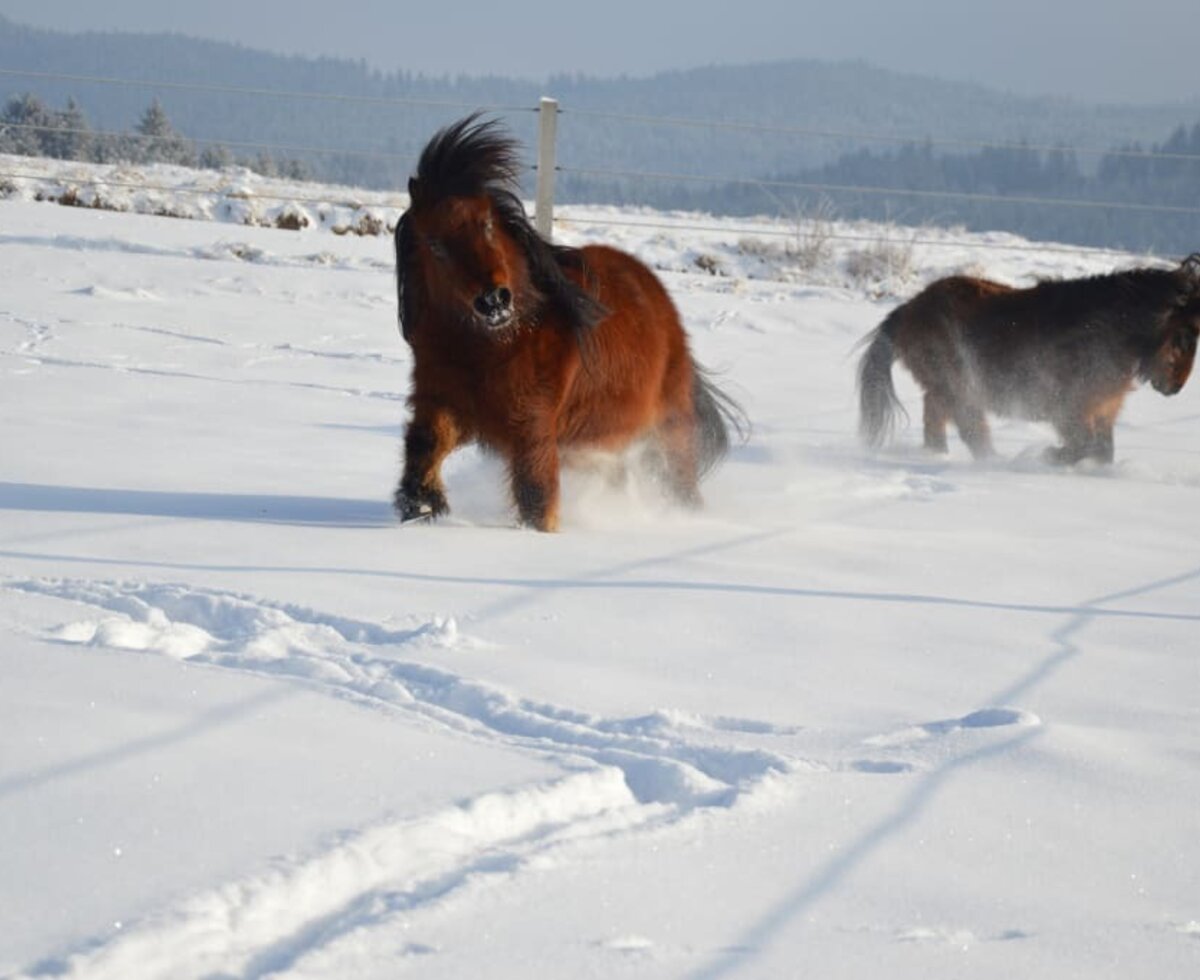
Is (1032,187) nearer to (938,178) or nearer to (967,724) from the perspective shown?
(938,178)

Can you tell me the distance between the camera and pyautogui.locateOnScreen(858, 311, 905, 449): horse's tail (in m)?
7.88

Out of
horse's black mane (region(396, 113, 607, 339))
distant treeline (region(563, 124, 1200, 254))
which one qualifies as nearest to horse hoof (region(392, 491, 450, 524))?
horse's black mane (region(396, 113, 607, 339))

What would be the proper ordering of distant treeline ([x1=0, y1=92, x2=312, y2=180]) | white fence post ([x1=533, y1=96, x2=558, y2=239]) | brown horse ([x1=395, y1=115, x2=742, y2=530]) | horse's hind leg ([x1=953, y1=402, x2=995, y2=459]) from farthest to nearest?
distant treeline ([x1=0, y1=92, x2=312, y2=180]), white fence post ([x1=533, y1=96, x2=558, y2=239]), horse's hind leg ([x1=953, y1=402, x2=995, y2=459]), brown horse ([x1=395, y1=115, x2=742, y2=530])

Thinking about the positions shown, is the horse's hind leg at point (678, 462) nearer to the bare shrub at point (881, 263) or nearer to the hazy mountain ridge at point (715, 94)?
the bare shrub at point (881, 263)

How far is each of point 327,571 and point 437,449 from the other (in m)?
1.08

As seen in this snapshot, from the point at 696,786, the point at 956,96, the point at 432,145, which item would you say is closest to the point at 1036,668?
the point at 696,786

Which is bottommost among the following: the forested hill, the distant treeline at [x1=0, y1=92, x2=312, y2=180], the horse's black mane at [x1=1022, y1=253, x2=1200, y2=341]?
the horse's black mane at [x1=1022, y1=253, x2=1200, y2=341]

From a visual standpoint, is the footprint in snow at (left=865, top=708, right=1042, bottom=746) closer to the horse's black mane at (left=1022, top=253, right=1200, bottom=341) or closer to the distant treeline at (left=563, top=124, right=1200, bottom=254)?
the horse's black mane at (left=1022, top=253, right=1200, bottom=341)

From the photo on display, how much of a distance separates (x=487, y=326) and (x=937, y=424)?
12.4 ft

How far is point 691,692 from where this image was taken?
2.98 metres

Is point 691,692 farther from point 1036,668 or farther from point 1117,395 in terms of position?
point 1117,395

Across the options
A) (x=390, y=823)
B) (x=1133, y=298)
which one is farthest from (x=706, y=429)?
(x=390, y=823)

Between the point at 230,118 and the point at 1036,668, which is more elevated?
the point at 230,118

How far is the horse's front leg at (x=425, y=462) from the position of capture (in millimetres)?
4797
